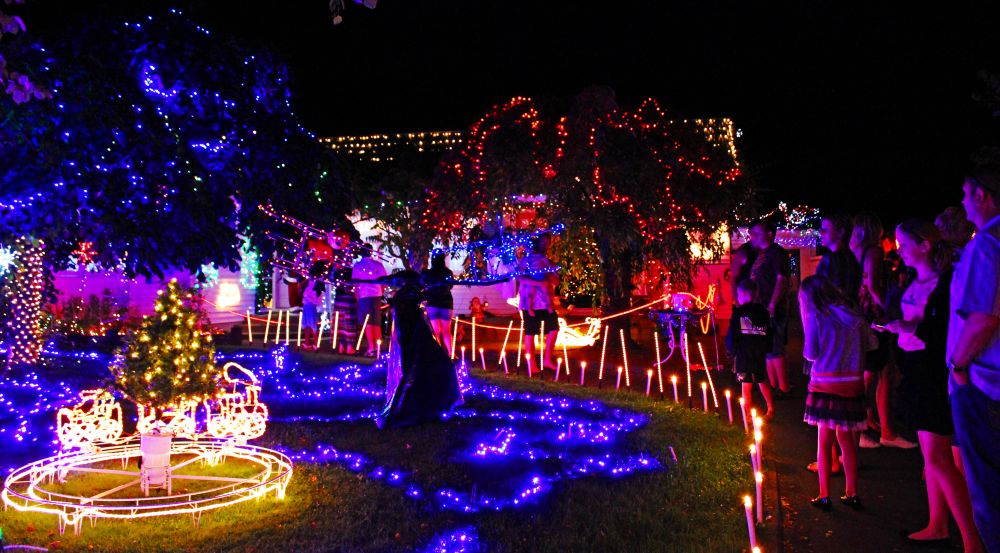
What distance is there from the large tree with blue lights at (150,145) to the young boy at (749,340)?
5045 mm

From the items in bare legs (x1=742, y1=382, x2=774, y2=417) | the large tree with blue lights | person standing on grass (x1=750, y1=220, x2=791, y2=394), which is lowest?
bare legs (x1=742, y1=382, x2=774, y2=417)

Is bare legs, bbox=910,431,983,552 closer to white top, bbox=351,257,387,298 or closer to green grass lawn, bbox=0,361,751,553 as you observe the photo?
green grass lawn, bbox=0,361,751,553

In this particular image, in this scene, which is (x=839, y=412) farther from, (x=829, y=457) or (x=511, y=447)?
(x=511, y=447)

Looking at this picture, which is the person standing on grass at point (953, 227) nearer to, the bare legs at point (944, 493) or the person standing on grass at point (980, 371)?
the bare legs at point (944, 493)

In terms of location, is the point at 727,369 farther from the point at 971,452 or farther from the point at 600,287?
the point at 971,452

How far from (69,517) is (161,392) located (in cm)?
94

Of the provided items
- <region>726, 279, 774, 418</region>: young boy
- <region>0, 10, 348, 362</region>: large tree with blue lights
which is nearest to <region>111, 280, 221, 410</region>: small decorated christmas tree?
<region>0, 10, 348, 362</region>: large tree with blue lights

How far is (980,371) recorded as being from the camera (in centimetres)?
322

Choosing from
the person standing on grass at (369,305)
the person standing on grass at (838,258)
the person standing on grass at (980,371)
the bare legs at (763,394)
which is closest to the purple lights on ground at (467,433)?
the bare legs at (763,394)

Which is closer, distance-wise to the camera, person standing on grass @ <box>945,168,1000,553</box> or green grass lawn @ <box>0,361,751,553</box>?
person standing on grass @ <box>945,168,1000,553</box>

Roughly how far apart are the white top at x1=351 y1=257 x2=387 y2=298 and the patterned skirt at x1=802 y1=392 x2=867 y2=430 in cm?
802

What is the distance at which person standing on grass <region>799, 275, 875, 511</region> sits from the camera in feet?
16.5

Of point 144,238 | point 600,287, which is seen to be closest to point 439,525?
point 144,238

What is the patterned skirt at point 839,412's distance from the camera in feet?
16.3
